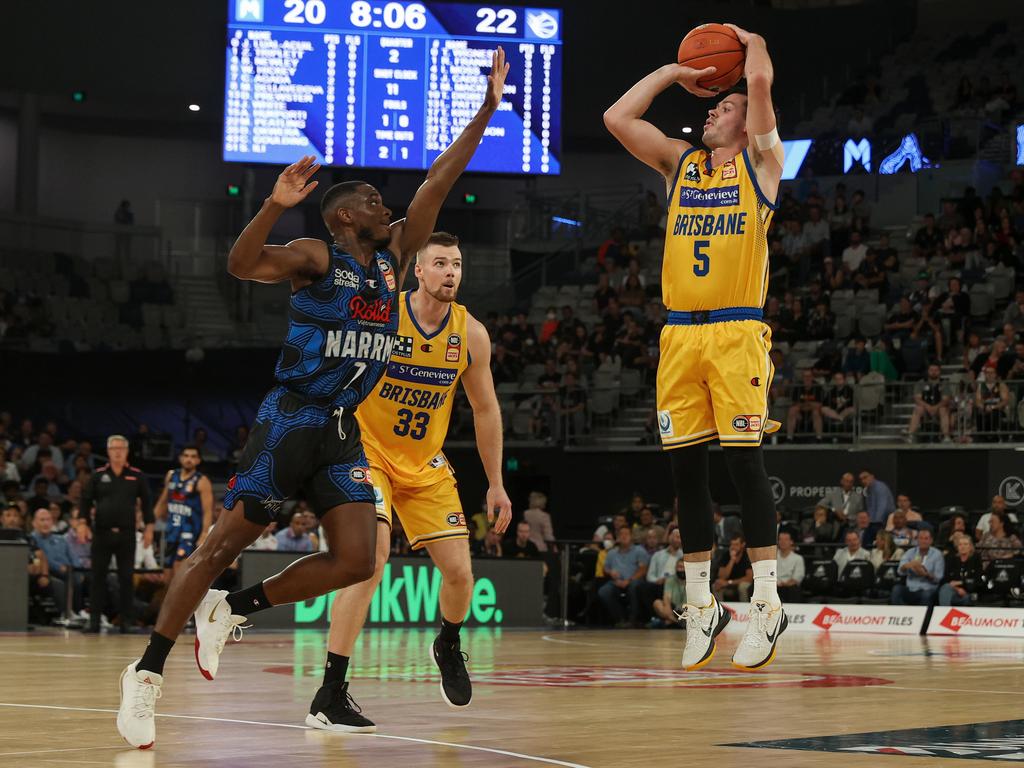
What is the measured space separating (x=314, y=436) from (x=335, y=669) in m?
1.26

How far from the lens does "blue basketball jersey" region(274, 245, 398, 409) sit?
621 centimetres

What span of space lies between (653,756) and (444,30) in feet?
62.3

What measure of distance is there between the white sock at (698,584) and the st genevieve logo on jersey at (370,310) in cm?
197

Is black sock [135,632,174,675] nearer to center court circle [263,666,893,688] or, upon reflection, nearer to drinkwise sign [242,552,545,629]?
center court circle [263,666,893,688]

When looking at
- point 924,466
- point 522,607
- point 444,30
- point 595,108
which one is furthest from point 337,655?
point 595,108

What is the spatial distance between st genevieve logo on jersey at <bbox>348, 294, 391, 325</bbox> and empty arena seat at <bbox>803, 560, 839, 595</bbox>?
13.1m

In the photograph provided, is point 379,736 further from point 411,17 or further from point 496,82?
point 411,17

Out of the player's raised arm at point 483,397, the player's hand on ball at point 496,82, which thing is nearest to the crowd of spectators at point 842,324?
the player's raised arm at point 483,397

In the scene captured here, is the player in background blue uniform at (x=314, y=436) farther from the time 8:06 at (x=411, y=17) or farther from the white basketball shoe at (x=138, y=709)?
the time 8:06 at (x=411, y=17)

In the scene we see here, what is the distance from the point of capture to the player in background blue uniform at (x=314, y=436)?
6.11 meters

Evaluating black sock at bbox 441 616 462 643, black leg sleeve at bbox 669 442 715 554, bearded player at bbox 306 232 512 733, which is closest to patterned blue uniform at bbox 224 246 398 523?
bearded player at bbox 306 232 512 733

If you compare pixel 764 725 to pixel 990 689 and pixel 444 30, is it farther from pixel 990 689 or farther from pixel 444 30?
pixel 444 30

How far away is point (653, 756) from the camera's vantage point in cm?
562

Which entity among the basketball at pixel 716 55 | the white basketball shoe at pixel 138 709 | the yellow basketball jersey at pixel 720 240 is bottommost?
the white basketball shoe at pixel 138 709
